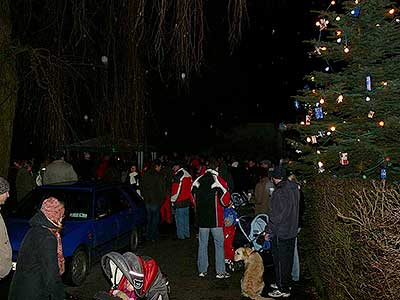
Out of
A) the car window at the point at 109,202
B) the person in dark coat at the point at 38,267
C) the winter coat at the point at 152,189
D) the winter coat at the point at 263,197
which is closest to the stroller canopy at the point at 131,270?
the person in dark coat at the point at 38,267

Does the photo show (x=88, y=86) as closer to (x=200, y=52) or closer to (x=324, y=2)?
(x=200, y=52)

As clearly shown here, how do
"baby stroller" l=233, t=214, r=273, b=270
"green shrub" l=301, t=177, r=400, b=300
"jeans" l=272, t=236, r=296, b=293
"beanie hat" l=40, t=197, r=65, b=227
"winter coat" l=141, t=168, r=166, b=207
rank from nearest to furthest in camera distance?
"green shrub" l=301, t=177, r=400, b=300, "beanie hat" l=40, t=197, r=65, b=227, "jeans" l=272, t=236, r=296, b=293, "baby stroller" l=233, t=214, r=273, b=270, "winter coat" l=141, t=168, r=166, b=207

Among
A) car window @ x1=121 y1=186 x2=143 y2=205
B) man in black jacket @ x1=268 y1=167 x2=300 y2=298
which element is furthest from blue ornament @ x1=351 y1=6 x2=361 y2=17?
car window @ x1=121 y1=186 x2=143 y2=205

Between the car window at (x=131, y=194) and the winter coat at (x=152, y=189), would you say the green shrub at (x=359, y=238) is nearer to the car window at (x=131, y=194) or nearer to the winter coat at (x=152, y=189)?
the car window at (x=131, y=194)

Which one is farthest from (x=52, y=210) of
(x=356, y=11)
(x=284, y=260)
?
(x=356, y=11)

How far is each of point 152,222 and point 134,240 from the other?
1.62m

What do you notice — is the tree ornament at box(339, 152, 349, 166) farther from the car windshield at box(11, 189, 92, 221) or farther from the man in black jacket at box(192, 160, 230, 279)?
the car windshield at box(11, 189, 92, 221)

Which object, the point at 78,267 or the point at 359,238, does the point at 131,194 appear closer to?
the point at 78,267

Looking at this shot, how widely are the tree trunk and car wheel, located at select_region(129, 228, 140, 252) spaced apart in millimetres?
3014

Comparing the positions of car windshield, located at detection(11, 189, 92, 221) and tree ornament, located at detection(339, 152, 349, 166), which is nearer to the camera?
tree ornament, located at detection(339, 152, 349, 166)

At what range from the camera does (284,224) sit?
333 inches

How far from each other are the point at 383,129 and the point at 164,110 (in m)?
28.7

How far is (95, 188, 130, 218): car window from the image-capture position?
10.2 m

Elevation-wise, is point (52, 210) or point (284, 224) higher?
point (52, 210)
